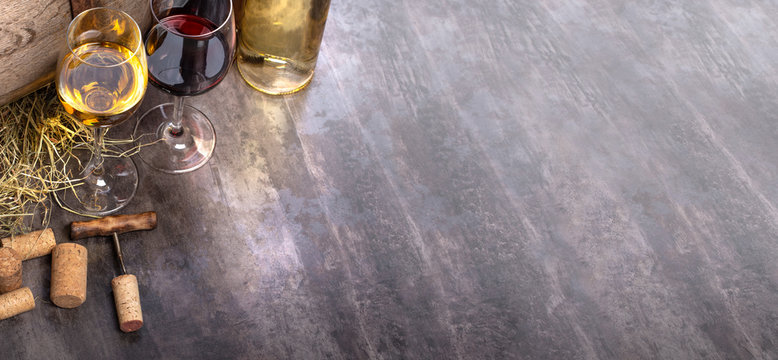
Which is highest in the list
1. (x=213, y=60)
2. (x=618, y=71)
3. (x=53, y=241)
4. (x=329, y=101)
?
(x=213, y=60)

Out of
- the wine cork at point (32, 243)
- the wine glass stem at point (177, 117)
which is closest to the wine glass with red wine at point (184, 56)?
the wine glass stem at point (177, 117)

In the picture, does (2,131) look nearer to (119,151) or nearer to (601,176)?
(119,151)

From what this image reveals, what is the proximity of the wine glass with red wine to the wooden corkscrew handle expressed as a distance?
139mm

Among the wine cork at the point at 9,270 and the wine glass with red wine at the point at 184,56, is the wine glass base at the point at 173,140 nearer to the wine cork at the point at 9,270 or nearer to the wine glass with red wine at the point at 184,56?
the wine glass with red wine at the point at 184,56

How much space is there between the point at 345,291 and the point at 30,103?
2.36 ft

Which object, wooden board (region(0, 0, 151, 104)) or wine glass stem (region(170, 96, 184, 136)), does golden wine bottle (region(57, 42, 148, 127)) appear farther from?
wine glass stem (region(170, 96, 184, 136))

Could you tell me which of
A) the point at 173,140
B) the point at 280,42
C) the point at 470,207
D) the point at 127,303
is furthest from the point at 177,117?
the point at 470,207

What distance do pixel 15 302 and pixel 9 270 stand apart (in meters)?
0.05

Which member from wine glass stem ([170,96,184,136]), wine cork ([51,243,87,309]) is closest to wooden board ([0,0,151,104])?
wine glass stem ([170,96,184,136])

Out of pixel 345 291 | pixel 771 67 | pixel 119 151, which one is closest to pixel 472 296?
pixel 345 291

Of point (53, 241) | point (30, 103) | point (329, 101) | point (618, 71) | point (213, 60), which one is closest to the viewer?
point (213, 60)

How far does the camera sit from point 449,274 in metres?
1.41

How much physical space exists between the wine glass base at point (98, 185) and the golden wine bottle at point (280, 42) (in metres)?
0.34

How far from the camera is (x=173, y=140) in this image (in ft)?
4.73
